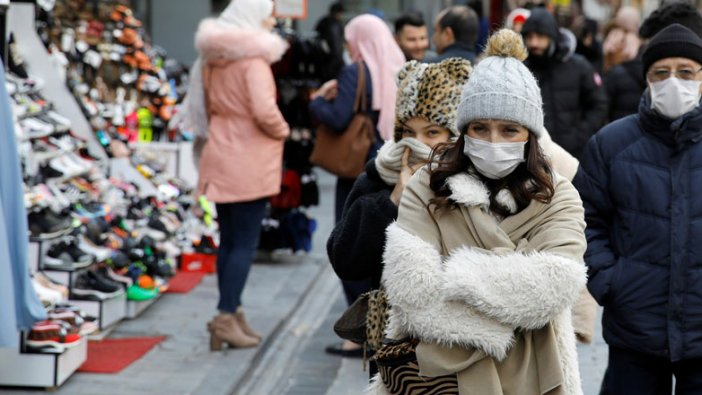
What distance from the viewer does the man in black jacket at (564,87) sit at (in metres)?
A: 8.45

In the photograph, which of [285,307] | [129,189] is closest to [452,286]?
[285,307]

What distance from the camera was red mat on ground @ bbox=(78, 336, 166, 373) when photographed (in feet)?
23.8

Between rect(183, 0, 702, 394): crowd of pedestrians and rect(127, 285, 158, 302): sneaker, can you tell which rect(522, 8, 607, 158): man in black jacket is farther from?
rect(127, 285, 158, 302): sneaker

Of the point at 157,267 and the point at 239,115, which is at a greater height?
the point at 239,115

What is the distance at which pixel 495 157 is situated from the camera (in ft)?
11.7

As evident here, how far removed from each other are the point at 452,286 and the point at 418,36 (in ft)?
16.6

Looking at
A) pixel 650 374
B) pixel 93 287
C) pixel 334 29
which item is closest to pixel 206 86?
pixel 93 287

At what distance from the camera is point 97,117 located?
30.9 feet

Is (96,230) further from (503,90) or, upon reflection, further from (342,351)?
(503,90)

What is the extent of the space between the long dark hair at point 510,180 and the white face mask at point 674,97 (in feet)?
→ 3.81

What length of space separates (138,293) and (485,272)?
17.5ft

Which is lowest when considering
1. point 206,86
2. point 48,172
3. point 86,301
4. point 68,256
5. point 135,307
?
point 135,307

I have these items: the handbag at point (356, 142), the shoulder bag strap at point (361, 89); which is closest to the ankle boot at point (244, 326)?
the handbag at point (356, 142)

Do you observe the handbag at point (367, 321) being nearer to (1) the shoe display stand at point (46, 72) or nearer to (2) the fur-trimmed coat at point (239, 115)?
(2) the fur-trimmed coat at point (239, 115)
